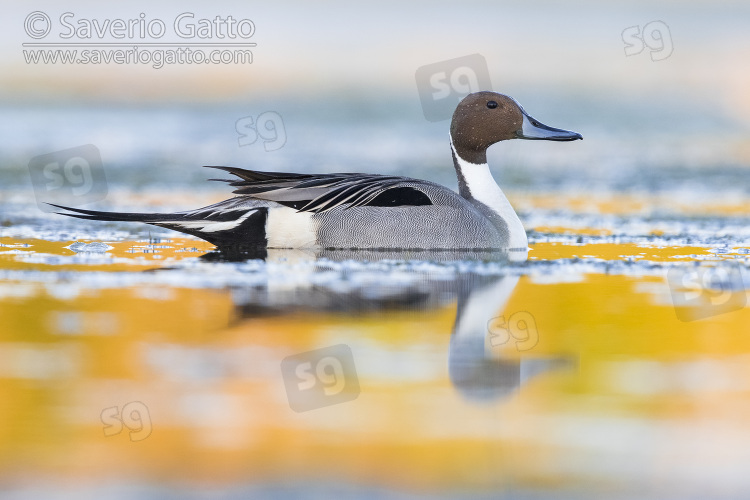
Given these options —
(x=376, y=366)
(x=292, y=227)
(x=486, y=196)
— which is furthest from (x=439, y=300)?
(x=486, y=196)

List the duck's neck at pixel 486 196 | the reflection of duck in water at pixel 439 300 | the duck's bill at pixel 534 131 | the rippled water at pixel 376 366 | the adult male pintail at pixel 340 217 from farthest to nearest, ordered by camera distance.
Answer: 1. the duck's bill at pixel 534 131
2. the duck's neck at pixel 486 196
3. the adult male pintail at pixel 340 217
4. the reflection of duck in water at pixel 439 300
5. the rippled water at pixel 376 366

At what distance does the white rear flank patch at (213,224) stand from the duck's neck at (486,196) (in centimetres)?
163

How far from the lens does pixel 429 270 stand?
8047mm

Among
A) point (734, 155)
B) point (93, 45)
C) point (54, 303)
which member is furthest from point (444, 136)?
point (54, 303)

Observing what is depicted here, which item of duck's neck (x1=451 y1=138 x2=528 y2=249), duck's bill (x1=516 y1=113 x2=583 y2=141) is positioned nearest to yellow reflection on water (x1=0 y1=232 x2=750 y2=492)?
duck's neck (x1=451 y1=138 x2=528 y2=249)

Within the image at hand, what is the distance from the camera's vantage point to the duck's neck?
9.15 meters

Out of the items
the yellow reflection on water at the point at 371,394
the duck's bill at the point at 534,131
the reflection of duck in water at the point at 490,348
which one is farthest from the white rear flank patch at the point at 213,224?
the reflection of duck in water at the point at 490,348

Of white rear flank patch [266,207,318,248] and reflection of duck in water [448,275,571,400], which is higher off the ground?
white rear flank patch [266,207,318,248]

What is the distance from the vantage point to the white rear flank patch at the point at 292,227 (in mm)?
9000

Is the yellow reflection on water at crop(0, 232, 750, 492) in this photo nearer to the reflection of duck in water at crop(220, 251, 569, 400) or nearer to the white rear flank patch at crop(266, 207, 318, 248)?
the reflection of duck in water at crop(220, 251, 569, 400)

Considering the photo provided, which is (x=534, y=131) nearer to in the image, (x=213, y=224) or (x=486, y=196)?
A: (x=486, y=196)

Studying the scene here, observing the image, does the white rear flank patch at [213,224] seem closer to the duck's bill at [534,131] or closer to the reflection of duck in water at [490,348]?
the duck's bill at [534,131]

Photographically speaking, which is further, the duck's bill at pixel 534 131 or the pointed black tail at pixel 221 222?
the duck's bill at pixel 534 131

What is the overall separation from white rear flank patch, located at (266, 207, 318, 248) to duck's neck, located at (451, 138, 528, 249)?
1.24 metres
